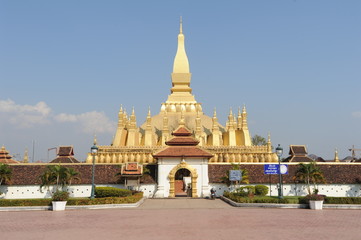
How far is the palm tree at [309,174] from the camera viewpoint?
3491 cm

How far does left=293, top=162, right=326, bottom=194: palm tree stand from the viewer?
34.9 m

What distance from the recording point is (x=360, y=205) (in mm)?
26328

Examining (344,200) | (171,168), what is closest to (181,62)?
(171,168)

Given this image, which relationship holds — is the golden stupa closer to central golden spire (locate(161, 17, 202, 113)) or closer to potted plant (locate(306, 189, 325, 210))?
central golden spire (locate(161, 17, 202, 113))

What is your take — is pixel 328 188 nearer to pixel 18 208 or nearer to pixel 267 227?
pixel 267 227

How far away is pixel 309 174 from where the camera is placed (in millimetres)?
35062

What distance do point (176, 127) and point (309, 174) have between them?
69.2 feet

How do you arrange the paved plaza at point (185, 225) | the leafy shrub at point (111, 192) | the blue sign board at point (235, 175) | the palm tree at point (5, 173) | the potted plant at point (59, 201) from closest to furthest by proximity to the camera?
1. the paved plaza at point (185, 225)
2. the potted plant at point (59, 201)
3. the leafy shrub at point (111, 192)
4. the blue sign board at point (235, 175)
5. the palm tree at point (5, 173)

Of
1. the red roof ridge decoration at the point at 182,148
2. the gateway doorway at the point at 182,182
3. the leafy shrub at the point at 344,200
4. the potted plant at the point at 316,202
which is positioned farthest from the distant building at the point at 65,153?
the leafy shrub at the point at 344,200

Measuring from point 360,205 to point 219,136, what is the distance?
956 inches

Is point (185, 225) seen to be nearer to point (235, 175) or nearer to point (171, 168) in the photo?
point (235, 175)

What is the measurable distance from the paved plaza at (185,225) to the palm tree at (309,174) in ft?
33.2

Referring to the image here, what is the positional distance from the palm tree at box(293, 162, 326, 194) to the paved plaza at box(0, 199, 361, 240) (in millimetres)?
10120

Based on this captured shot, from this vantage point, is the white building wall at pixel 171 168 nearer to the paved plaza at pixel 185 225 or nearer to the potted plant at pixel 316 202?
the paved plaza at pixel 185 225
